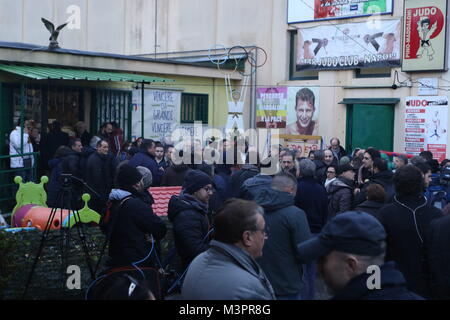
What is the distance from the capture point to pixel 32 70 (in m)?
13.3

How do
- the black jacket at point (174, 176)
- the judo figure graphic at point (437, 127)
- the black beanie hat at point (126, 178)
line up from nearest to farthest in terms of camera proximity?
the black beanie hat at point (126, 178) → the black jacket at point (174, 176) → the judo figure graphic at point (437, 127)

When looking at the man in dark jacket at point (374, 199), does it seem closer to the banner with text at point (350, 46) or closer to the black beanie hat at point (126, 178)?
the black beanie hat at point (126, 178)

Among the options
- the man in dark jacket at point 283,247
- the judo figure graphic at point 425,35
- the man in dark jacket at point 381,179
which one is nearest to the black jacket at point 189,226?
the man in dark jacket at point 283,247

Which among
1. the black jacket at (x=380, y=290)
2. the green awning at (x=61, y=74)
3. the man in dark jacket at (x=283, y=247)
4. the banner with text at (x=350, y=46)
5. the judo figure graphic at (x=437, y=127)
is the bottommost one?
the man in dark jacket at (x=283, y=247)

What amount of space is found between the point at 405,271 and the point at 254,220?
211cm

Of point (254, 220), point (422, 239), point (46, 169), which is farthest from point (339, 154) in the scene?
point (254, 220)

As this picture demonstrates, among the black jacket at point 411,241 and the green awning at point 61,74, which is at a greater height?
the green awning at point 61,74

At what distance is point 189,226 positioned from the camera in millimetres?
5566

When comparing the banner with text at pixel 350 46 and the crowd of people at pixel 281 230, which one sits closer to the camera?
the crowd of people at pixel 281 230

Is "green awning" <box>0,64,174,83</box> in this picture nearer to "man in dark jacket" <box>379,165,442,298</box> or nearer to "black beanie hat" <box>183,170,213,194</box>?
"black beanie hat" <box>183,170,213,194</box>

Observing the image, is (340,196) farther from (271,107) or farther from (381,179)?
(271,107)

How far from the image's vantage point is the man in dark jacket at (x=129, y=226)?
5.63m

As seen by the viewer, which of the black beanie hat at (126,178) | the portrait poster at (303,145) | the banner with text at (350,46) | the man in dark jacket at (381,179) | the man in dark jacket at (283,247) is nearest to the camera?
the man in dark jacket at (283,247)

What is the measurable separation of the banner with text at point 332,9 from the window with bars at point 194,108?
157 inches
